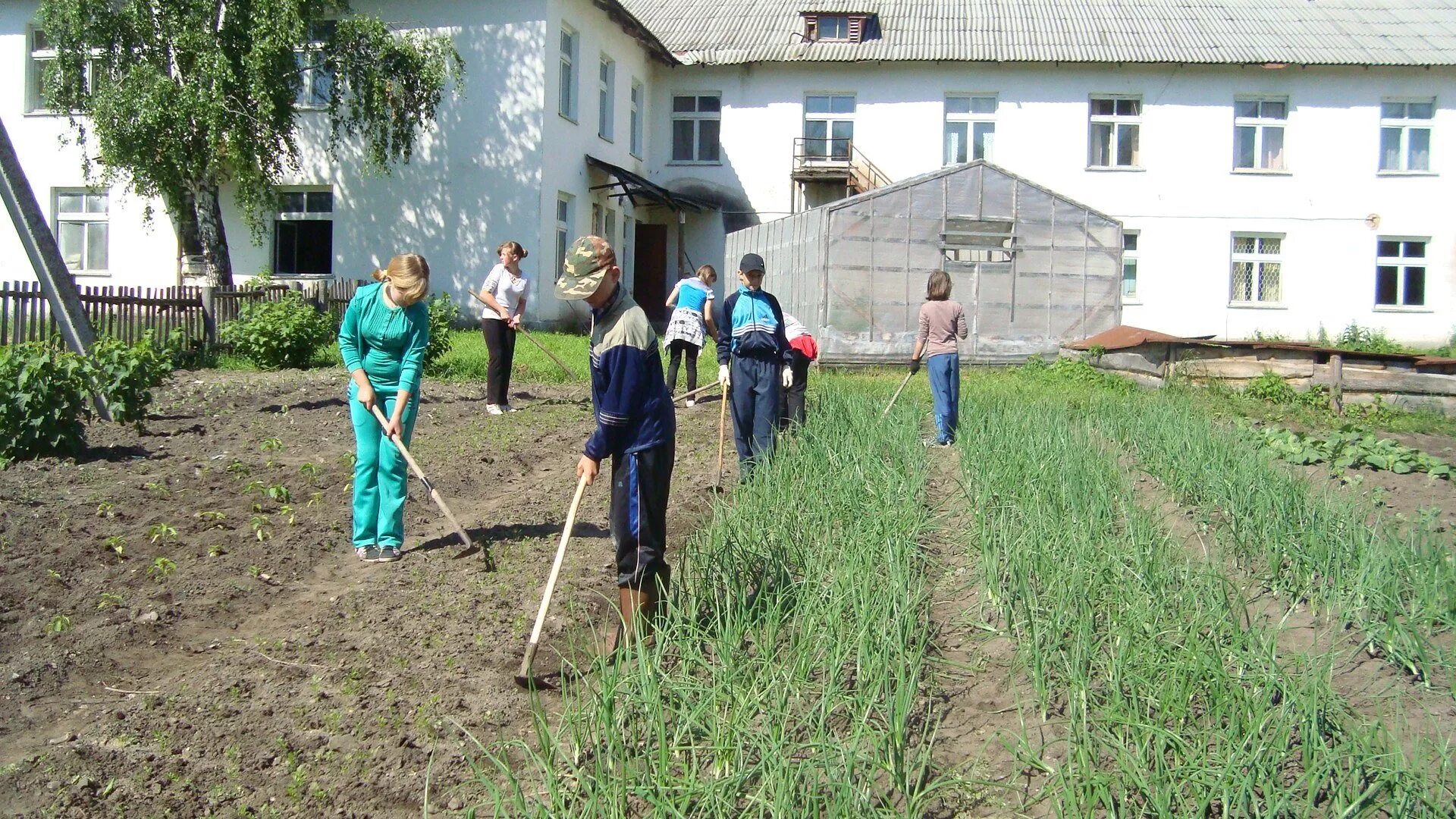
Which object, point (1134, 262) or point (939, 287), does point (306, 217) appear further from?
point (1134, 262)

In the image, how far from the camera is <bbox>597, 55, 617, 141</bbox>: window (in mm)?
24508

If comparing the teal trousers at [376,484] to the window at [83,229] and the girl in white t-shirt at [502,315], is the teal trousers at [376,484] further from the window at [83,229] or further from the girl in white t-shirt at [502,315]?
the window at [83,229]

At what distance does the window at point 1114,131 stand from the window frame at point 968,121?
208 centimetres

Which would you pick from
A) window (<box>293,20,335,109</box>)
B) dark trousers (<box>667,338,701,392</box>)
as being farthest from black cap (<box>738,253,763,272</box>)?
window (<box>293,20,335,109</box>)

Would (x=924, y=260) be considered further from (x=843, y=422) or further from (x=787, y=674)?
(x=787, y=674)

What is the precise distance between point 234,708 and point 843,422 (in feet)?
18.2

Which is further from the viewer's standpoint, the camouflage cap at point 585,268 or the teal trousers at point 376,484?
the teal trousers at point 376,484

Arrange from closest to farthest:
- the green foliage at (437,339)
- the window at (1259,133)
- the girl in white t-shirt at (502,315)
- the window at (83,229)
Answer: the girl in white t-shirt at (502,315) → the green foliage at (437,339) → the window at (83,229) → the window at (1259,133)

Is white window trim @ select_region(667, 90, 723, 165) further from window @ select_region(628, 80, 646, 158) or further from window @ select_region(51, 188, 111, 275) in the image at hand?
window @ select_region(51, 188, 111, 275)

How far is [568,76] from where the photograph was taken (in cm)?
2259

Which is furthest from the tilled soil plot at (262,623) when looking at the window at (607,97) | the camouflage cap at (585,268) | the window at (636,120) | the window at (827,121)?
the window at (827,121)

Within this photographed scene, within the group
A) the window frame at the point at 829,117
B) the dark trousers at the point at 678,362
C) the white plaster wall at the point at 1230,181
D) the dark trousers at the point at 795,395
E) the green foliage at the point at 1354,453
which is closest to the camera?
the green foliage at the point at 1354,453

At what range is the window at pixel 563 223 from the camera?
2253 cm

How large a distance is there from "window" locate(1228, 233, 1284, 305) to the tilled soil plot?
2113 cm
